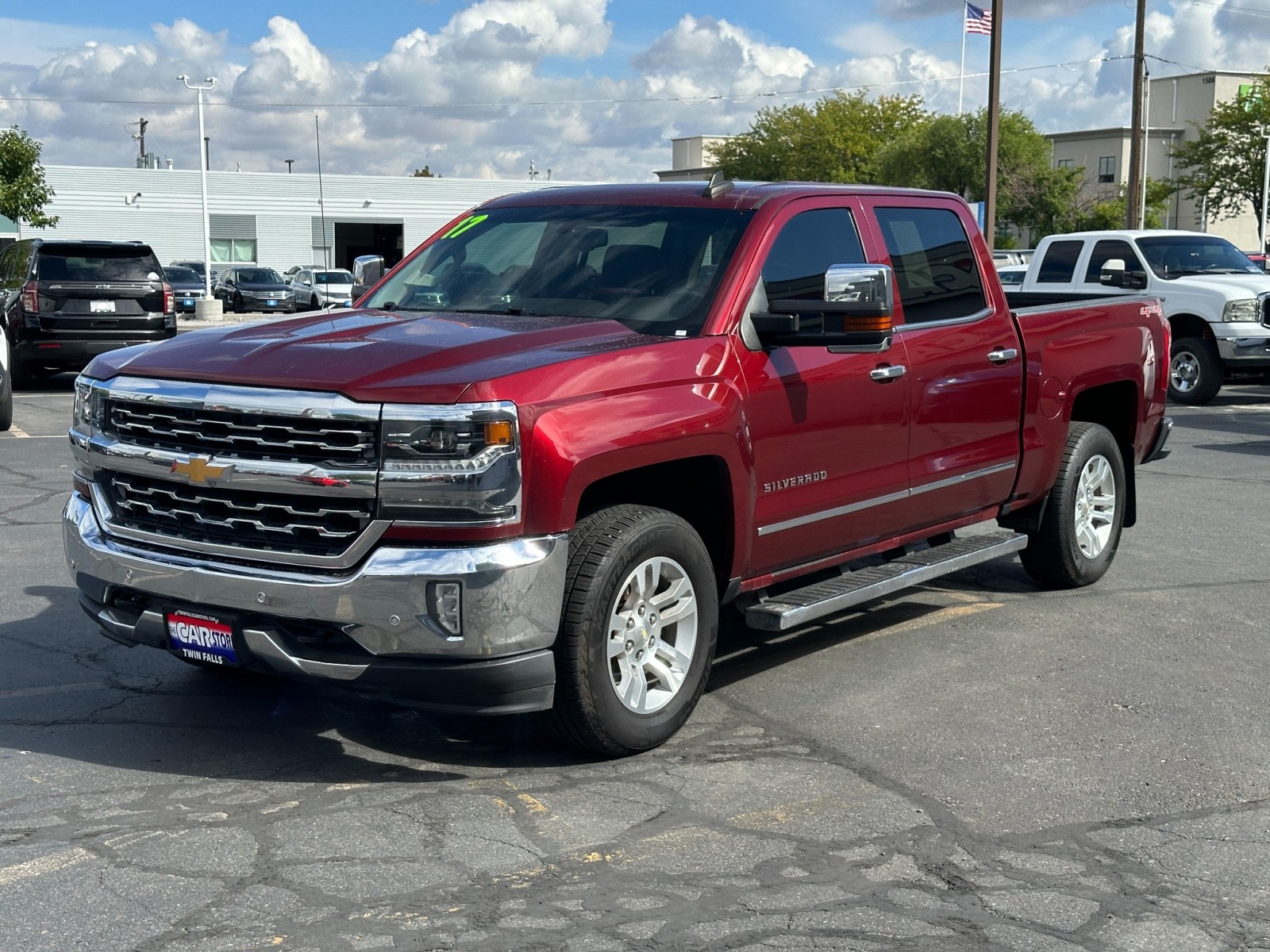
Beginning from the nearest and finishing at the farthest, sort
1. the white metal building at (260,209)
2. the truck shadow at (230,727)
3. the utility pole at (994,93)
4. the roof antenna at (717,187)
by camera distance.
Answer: the truck shadow at (230,727) → the roof antenna at (717,187) → the utility pole at (994,93) → the white metal building at (260,209)

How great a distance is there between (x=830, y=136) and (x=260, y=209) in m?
30.1

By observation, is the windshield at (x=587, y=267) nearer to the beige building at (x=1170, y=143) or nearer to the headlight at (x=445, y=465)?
the headlight at (x=445, y=465)

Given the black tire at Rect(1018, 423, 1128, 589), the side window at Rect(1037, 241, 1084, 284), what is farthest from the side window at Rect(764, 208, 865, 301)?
the side window at Rect(1037, 241, 1084, 284)

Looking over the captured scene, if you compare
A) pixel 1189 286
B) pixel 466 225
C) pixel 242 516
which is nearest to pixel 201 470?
pixel 242 516

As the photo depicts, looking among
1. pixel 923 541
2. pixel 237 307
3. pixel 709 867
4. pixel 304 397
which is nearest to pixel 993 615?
pixel 923 541

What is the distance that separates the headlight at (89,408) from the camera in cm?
512

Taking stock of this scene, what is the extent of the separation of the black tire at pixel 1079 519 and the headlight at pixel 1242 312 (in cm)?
1064

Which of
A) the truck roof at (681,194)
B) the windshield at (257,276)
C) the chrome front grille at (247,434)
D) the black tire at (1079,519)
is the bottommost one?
the black tire at (1079,519)

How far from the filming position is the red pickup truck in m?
4.46

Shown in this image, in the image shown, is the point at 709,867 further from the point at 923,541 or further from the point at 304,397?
the point at 923,541

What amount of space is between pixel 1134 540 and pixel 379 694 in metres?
6.21

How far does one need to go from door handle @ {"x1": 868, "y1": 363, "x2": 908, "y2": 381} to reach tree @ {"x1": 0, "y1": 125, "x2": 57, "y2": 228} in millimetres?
44574

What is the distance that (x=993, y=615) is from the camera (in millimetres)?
7348

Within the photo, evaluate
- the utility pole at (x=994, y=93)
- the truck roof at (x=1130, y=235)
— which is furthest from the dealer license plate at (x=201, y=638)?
the utility pole at (x=994, y=93)
